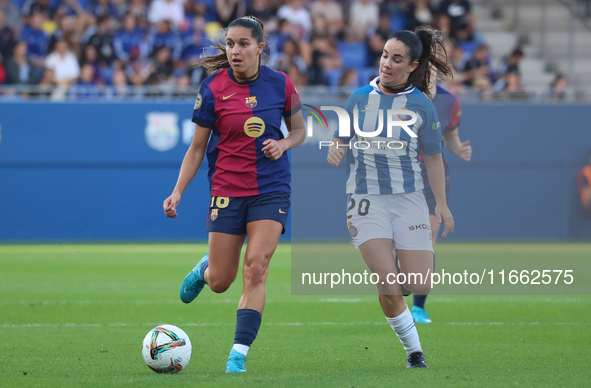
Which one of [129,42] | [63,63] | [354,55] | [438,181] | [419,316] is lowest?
[419,316]

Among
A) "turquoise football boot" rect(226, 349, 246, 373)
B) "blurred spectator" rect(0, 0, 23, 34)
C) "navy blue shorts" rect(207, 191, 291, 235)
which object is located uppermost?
"blurred spectator" rect(0, 0, 23, 34)

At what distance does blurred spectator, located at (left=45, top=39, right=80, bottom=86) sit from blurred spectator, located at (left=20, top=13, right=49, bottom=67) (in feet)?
2.20

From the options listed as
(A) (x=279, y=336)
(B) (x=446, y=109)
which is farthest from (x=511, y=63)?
(A) (x=279, y=336)

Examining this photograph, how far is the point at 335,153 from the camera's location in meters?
5.19

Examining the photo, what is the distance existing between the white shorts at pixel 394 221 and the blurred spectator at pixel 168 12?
13827 millimetres

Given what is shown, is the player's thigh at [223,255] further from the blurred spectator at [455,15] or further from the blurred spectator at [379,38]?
the blurred spectator at [455,15]

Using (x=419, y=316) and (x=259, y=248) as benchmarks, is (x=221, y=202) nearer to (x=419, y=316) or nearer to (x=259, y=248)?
(x=259, y=248)

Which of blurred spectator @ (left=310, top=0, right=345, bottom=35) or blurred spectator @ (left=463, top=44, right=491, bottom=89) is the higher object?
blurred spectator @ (left=310, top=0, right=345, bottom=35)

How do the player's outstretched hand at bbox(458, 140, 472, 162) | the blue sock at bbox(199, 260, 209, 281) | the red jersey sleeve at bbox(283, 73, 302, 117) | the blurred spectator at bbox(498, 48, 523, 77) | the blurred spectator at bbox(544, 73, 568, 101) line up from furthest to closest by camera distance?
the blurred spectator at bbox(498, 48, 523, 77) < the blurred spectator at bbox(544, 73, 568, 101) < the player's outstretched hand at bbox(458, 140, 472, 162) < the blue sock at bbox(199, 260, 209, 281) < the red jersey sleeve at bbox(283, 73, 302, 117)

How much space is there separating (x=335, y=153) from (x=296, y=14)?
46.8 feet

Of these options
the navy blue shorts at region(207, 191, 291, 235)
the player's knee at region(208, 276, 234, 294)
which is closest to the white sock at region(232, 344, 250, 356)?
the player's knee at region(208, 276, 234, 294)

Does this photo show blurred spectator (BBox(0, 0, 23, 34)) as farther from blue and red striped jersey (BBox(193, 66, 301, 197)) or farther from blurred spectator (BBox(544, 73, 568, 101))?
blue and red striped jersey (BBox(193, 66, 301, 197))

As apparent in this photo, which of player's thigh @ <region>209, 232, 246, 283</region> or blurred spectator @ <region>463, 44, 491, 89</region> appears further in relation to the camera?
blurred spectator @ <region>463, 44, 491, 89</region>

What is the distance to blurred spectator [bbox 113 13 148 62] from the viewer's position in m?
17.2
